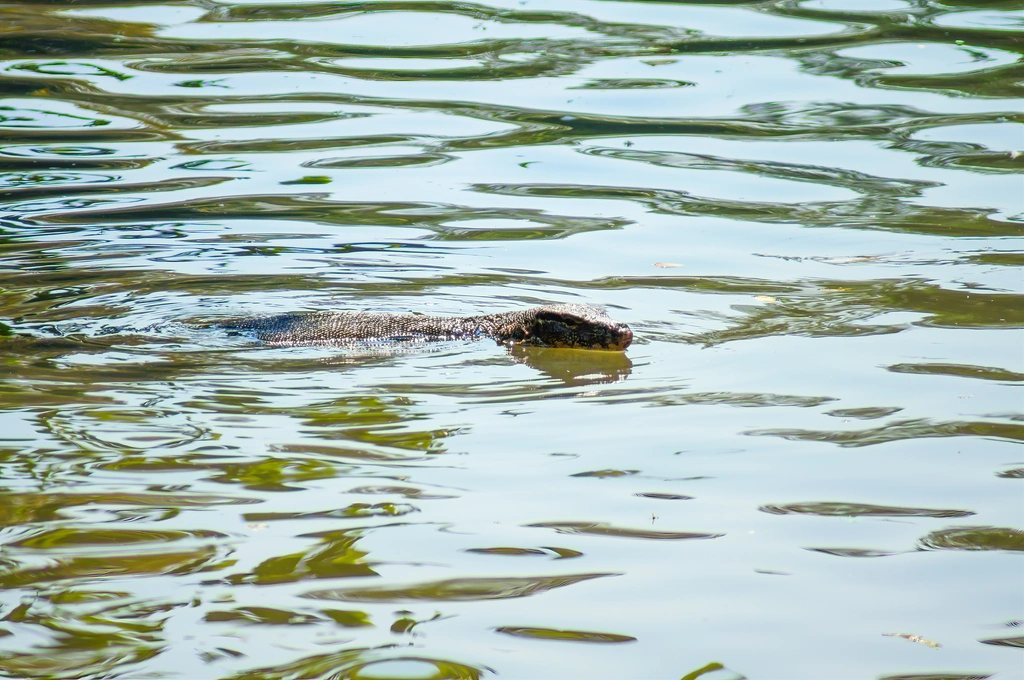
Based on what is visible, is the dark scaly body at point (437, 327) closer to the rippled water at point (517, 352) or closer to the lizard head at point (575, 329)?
the lizard head at point (575, 329)

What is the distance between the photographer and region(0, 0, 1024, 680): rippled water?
4.43m

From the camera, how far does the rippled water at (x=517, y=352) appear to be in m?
4.43

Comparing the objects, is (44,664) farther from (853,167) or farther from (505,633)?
(853,167)

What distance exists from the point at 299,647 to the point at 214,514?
3.90 ft

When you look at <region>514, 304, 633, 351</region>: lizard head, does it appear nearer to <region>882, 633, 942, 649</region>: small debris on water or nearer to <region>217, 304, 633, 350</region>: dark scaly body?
<region>217, 304, 633, 350</region>: dark scaly body

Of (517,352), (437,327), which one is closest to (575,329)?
(517,352)

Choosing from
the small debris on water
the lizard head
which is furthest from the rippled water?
the lizard head

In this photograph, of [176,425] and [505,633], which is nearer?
[505,633]

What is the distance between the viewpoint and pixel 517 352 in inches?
320

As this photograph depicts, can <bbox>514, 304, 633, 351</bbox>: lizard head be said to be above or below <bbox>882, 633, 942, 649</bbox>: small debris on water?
above

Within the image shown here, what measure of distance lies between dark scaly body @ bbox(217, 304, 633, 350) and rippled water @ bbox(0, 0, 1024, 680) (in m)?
0.21

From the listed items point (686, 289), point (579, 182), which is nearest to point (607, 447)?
point (686, 289)

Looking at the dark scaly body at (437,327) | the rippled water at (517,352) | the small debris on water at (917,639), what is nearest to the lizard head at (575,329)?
the dark scaly body at (437,327)

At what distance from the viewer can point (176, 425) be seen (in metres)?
6.33
